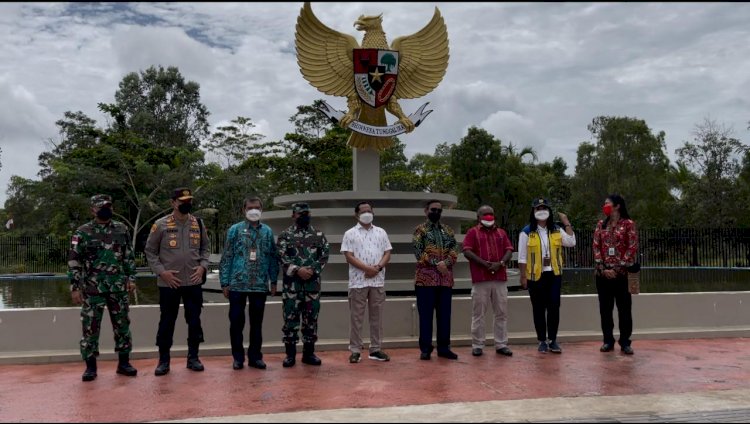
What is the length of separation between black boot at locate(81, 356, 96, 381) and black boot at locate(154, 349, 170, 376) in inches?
21.6

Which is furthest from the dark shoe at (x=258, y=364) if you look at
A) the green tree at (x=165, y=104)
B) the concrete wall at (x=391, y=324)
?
the green tree at (x=165, y=104)

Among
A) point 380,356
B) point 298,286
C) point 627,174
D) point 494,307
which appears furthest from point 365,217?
point 627,174

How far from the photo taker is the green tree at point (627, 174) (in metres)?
34.5

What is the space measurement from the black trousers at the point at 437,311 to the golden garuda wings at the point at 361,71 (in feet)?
17.1

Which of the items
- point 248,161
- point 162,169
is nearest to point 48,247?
point 162,169

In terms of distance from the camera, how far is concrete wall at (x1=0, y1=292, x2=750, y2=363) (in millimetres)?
6730

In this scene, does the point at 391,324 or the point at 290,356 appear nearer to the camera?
the point at 290,356

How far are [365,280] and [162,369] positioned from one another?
86.7 inches

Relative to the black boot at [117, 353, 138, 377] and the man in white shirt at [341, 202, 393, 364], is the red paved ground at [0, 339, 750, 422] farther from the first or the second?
the man in white shirt at [341, 202, 393, 364]

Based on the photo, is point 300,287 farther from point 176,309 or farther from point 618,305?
point 618,305

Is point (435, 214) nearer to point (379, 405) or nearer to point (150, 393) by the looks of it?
point (379, 405)

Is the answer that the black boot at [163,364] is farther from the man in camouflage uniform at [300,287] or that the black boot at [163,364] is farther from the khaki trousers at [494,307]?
the khaki trousers at [494,307]

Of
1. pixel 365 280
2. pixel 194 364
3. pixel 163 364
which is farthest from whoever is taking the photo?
pixel 365 280

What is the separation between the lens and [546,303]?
7.23m
